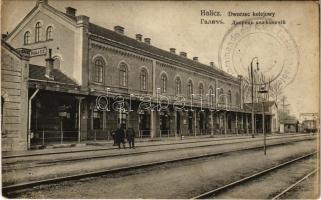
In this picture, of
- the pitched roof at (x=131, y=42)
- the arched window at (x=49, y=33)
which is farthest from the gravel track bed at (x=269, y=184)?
the arched window at (x=49, y=33)

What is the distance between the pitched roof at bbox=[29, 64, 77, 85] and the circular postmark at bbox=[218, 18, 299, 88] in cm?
940

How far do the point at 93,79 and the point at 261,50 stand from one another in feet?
37.2

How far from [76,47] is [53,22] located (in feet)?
6.88

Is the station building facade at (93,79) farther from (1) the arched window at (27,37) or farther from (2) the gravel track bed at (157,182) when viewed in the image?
(2) the gravel track bed at (157,182)

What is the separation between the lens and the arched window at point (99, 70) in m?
20.8

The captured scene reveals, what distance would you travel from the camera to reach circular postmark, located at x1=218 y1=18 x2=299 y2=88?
35.9 feet

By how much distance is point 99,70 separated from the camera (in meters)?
21.2

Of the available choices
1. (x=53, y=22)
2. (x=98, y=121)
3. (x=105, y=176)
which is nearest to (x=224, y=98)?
(x=98, y=121)

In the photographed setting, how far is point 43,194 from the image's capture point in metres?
7.89

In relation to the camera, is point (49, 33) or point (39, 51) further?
point (49, 33)

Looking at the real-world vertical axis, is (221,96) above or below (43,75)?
below

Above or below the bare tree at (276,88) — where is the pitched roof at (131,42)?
above

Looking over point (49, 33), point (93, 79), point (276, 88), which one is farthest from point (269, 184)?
point (49, 33)

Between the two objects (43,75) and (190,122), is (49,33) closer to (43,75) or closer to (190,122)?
(43,75)
